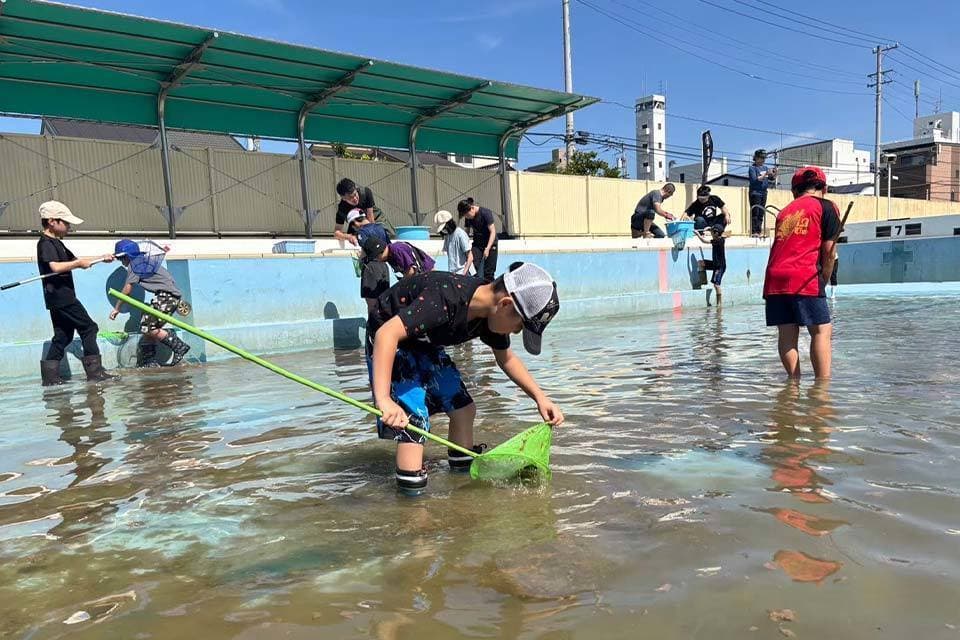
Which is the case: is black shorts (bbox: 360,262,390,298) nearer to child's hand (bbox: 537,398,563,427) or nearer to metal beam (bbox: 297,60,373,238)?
child's hand (bbox: 537,398,563,427)

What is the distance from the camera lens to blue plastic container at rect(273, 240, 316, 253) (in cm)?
927

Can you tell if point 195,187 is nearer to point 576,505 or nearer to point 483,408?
point 483,408

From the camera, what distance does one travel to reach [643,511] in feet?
8.46

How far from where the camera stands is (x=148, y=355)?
748 centimetres

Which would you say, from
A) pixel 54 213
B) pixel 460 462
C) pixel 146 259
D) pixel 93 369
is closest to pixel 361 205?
pixel 146 259

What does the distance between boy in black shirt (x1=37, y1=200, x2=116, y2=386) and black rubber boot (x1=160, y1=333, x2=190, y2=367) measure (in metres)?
0.87

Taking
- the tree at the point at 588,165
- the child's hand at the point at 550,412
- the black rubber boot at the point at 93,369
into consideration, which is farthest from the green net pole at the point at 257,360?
the tree at the point at 588,165

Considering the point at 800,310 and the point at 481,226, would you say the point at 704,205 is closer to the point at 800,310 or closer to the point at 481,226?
the point at 481,226

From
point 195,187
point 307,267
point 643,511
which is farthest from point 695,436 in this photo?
point 195,187

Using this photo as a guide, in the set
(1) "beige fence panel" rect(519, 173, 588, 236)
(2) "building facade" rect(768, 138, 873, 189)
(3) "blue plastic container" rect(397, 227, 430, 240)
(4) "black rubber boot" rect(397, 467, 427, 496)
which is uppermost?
(2) "building facade" rect(768, 138, 873, 189)

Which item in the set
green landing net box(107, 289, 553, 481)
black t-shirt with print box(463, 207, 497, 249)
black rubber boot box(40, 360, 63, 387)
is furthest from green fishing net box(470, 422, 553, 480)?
black t-shirt with print box(463, 207, 497, 249)

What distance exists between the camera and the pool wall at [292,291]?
728cm

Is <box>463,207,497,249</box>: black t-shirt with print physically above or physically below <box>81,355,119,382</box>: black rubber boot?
above

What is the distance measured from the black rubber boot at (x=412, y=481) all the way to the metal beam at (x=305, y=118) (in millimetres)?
10005
